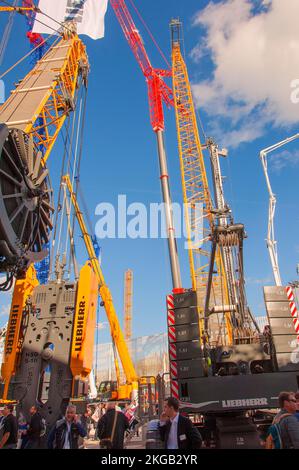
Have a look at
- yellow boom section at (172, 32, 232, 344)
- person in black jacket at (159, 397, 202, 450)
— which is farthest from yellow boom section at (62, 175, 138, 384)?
person in black jacket at (159, 397, 202, 450)

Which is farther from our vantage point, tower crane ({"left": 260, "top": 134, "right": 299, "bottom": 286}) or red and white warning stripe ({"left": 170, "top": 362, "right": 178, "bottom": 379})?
tower crane ({"left": 260, "top": 134, "right": 299, "bottom": 286})

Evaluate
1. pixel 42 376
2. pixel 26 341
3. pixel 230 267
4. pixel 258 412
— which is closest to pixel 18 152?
pixel 26 341

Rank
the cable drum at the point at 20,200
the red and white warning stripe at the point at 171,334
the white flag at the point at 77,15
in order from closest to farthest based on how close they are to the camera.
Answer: the cable drum at the point at 20,200 → the red and white warning stripe at the point at 171,334 → the white flag at the point at 77,15

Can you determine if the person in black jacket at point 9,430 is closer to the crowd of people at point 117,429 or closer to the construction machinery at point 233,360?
the crowd of people at point 117,429

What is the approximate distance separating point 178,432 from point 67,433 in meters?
2.35

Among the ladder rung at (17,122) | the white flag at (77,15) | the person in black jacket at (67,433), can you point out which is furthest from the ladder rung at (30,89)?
the person in black jacket at (67,433)

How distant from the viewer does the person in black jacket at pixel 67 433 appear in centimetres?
553

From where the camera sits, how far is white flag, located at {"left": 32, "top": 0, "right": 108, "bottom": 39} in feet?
48.0

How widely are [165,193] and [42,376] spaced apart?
14.1 meters

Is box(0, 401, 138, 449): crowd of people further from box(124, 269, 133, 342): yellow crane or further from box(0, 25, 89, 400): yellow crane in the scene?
box(124, 269, 133, 342): yellow crane

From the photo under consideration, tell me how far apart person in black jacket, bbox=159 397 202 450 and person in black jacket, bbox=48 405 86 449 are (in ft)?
6.41

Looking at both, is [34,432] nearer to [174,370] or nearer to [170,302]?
[174,370]

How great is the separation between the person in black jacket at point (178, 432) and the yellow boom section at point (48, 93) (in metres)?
9.04

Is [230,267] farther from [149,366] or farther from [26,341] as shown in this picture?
[149,366]
